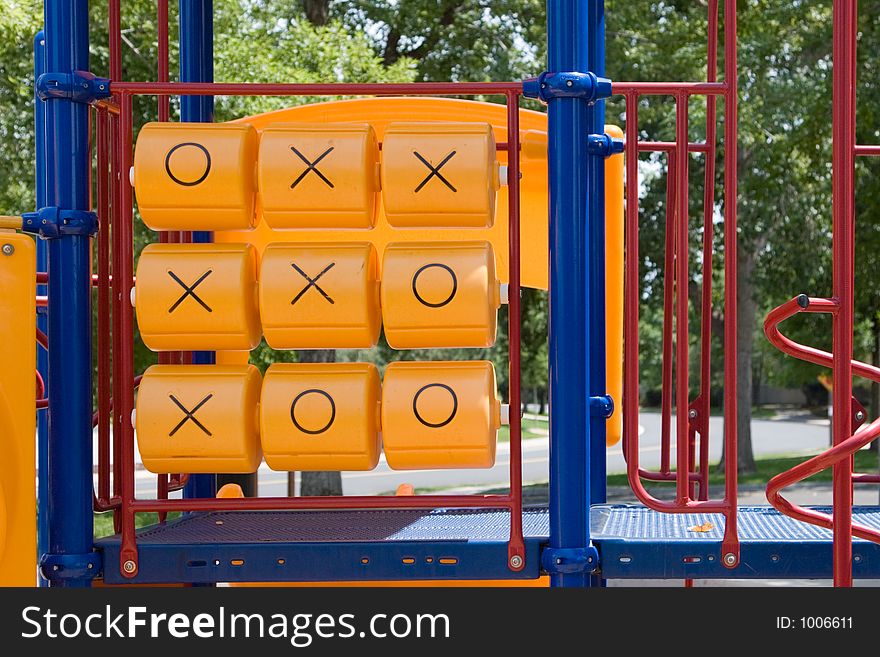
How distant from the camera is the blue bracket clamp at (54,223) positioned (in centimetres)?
279

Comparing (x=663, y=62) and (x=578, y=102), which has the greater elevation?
(x=663, y=62)

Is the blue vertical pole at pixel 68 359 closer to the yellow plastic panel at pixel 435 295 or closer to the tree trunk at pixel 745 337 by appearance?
the yellow plastic panel at pixel 435 295

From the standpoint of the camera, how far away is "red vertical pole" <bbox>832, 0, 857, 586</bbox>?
8.54 ft

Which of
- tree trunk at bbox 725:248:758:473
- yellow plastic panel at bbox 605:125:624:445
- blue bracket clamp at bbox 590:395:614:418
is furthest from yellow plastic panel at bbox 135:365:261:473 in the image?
tree trunk at bbox 725:248:758:473

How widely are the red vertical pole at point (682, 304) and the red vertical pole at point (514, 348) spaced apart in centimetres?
53

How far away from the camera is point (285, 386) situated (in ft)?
9.10

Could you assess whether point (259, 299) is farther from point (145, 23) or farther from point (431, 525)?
point (145, 23)

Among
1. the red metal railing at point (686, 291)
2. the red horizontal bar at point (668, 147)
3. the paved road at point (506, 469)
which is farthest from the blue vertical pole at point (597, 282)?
the paved road at point (506, 469)

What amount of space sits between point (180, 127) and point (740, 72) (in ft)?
34.7

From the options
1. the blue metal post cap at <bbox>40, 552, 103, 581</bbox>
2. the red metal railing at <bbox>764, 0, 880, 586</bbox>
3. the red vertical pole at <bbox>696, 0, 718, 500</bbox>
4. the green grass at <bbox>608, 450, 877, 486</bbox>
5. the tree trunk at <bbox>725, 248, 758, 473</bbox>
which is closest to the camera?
the red metal railing at <bbox>764, 0, 880, 586</bbox>

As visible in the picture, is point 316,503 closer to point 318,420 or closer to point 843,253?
point 318,420

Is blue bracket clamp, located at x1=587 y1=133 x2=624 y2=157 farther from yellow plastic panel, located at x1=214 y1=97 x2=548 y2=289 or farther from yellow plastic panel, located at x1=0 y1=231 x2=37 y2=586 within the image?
yellow plastic panel, located at x1=0 y1=231 x2=37 y2=586

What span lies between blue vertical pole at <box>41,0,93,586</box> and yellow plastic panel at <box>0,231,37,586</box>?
6 cm

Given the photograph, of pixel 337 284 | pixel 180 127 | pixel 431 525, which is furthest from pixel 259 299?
pixel 431 525
